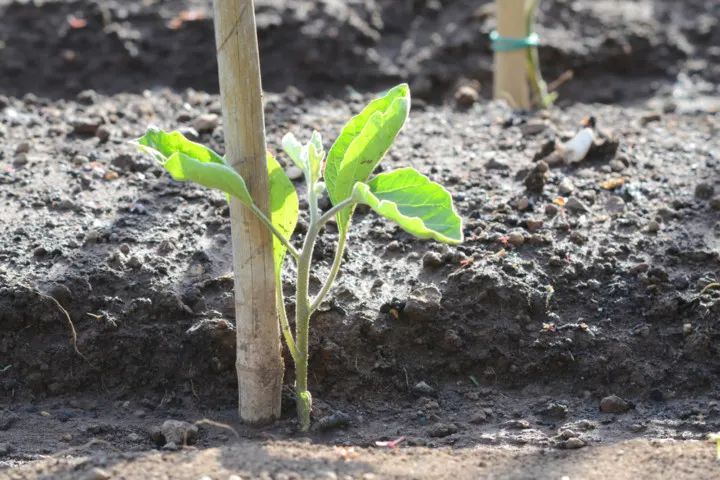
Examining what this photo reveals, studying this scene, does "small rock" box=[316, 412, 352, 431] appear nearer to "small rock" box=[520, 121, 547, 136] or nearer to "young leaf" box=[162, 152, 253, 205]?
"young leaf" box=[162, 152, 253, 205]

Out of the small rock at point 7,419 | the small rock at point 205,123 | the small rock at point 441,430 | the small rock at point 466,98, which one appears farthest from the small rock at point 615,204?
the small rock at point 7,419

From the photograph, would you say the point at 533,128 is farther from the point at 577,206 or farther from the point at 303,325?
the point at 303,325

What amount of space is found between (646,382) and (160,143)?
1442 mm

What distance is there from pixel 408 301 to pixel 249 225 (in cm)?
62

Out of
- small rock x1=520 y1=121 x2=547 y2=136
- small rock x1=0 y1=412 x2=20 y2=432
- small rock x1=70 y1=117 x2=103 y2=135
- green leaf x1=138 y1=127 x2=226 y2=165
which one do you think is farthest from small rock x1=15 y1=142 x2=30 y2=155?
small rock x1=520 y1=121 x2=547 y2=136

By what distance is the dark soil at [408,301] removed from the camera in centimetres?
275

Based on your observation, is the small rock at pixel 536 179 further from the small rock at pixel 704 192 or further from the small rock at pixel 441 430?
the small rock at pixel 441 430

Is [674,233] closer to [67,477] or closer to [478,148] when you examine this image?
[478,148]

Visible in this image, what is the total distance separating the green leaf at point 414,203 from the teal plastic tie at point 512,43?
231cm

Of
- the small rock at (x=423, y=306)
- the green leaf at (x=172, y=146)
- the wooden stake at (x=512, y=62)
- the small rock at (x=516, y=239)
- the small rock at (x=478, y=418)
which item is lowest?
the small rock at (x=478, y=418)

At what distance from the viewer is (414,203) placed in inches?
88.9

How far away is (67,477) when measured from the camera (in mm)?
2268

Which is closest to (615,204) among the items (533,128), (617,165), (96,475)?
(617,165)

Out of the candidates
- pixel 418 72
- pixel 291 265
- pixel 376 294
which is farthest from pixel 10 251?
pixel 418 72
